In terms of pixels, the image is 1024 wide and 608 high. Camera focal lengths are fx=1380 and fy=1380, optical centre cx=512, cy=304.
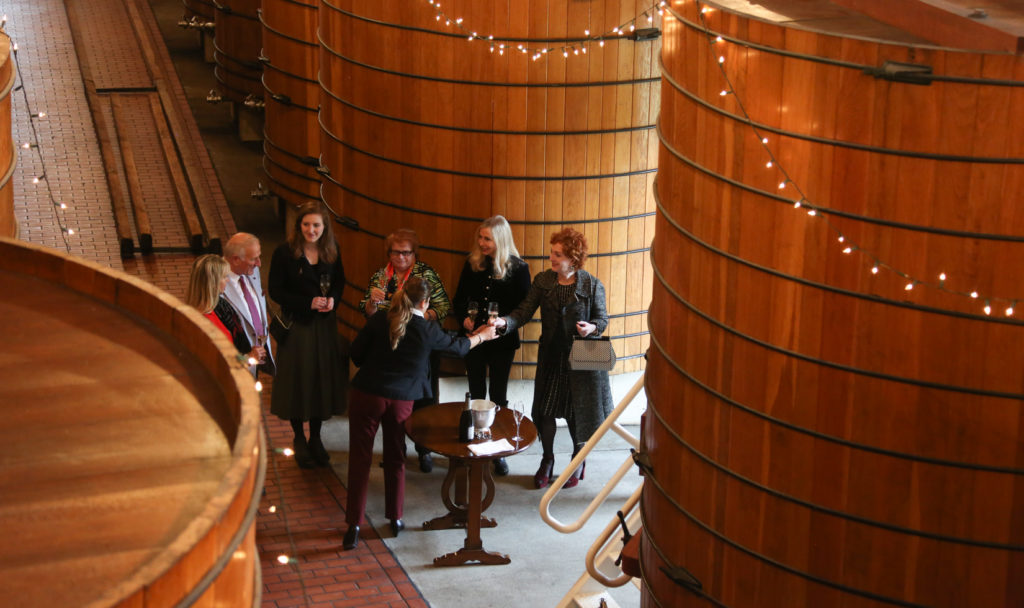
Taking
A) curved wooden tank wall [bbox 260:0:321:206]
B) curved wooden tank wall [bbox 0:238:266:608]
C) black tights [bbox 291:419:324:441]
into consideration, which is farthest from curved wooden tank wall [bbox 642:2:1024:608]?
curved wooden tank wall [bbox 260:0:321:206]

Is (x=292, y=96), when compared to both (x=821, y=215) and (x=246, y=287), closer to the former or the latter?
(x=246, y=287)

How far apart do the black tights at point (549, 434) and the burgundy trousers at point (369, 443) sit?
0.90 metres

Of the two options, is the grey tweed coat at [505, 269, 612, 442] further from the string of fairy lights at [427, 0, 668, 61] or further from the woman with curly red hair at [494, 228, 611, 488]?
the string of fairy lights at [427, 0, 668, 61]

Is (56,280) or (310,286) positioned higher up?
(56,280)

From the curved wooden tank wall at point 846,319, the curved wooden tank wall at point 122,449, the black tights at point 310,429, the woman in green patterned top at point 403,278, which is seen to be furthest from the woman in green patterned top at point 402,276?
the curved wooden tank wall at point 122,449

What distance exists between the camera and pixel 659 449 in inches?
226

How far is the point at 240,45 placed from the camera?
523 inches

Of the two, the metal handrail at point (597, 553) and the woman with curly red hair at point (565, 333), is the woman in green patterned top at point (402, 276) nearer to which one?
the woman with curly red hair at point (565, 333)

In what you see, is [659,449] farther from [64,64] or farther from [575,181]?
[64,64]

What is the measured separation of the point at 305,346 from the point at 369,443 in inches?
36.1

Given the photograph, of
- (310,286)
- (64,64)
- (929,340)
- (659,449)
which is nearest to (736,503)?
(659,449)

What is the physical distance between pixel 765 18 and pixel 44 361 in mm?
2643

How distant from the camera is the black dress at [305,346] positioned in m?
7.71

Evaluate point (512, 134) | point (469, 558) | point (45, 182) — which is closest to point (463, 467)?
point (469, 558)
